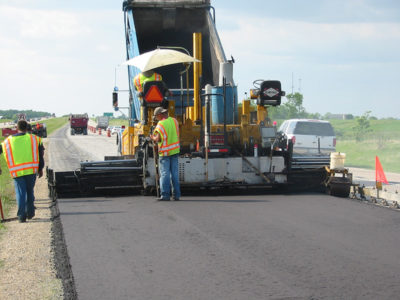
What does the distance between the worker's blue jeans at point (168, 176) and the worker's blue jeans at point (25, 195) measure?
2.20 metres

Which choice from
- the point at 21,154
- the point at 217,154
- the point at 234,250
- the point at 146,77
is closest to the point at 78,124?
the point at 146,77

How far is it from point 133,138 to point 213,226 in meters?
5.22

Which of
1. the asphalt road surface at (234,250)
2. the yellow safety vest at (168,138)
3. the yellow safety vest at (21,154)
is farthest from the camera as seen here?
the yellow safety vest at (168,138)

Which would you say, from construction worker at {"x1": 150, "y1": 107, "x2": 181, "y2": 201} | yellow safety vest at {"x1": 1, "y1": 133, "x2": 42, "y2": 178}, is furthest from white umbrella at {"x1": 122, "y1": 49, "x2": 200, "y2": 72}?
yellow safety vest at {"x1": 1, "y1": 133, "x2": 42, "y2": 178}

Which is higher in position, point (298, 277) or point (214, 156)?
point (214, 156)

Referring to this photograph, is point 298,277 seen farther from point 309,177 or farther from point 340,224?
point 309,177

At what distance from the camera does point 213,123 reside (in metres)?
11.4

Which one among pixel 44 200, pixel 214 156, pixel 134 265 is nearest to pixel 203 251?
pixel 134 265

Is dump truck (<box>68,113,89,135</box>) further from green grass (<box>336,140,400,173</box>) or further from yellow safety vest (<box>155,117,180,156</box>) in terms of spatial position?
yellow safety vest (<box>155,117,180,156</box>)

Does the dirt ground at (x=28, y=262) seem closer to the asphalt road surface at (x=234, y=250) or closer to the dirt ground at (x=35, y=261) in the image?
the dirt ground at (x=35, y=261)

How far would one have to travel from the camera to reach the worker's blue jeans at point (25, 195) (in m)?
8.66

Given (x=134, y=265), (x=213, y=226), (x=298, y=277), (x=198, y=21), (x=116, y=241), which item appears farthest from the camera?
(x=198, y=21)

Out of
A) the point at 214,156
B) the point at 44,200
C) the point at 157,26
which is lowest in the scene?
the point at 44,200

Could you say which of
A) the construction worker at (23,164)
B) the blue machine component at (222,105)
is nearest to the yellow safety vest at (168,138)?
the blue machine component at (222,105)
